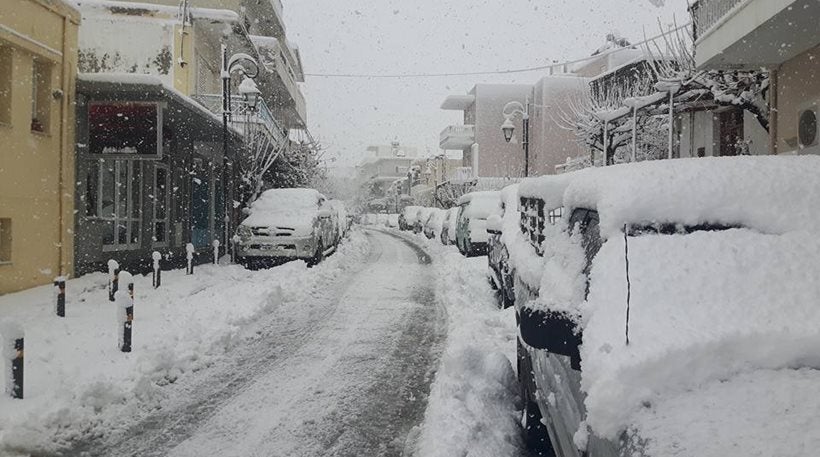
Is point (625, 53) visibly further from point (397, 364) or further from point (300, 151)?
point (397, 364)

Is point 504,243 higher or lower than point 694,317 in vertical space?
higher

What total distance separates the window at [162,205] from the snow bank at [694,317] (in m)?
16.6

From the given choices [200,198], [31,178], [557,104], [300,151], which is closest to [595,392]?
[31,178]

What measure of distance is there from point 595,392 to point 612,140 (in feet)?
70.6

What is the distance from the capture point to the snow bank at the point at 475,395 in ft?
14.0

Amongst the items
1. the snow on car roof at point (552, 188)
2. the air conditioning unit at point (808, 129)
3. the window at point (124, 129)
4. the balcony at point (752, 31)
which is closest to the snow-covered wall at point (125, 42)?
the window at point (124, 129)

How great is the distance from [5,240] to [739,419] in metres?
11.8

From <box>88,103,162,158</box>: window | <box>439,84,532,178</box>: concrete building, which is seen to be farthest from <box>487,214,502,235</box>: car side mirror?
<box>439,84,532,178</box>: concrete building

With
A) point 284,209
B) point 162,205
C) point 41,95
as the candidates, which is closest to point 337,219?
point 284,209

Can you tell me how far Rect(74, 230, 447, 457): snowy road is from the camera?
14.7 ft

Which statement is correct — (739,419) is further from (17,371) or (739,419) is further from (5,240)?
(5,240)

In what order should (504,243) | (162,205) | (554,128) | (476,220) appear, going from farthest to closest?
(554,128) < (162,205) < (476,220) < (504,243)

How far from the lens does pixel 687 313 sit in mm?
2396

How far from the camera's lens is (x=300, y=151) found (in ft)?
105
